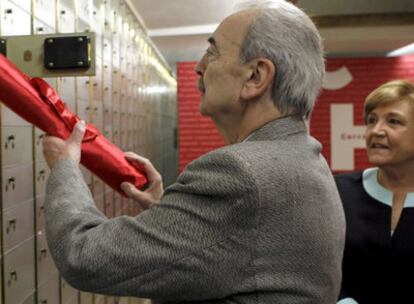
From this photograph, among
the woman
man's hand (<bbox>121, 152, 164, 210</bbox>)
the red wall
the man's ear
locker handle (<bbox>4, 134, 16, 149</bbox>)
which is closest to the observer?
the man's ear

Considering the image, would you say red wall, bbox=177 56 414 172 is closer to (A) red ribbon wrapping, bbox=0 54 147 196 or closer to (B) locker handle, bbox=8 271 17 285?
(B) locker handle, bbox=8 271 17 285

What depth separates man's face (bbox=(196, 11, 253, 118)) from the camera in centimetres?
84

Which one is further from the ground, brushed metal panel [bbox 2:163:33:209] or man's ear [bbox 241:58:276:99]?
man's ear [bbox 241:58:276:99]

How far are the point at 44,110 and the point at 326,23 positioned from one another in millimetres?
1116

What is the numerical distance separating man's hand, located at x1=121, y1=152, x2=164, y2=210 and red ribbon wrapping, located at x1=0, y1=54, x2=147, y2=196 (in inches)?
3.0

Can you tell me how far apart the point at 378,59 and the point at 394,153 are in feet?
13.0

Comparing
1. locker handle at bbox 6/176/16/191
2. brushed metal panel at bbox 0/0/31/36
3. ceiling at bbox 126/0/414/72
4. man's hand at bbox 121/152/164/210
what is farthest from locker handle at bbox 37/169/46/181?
ceiling at bbox 126/0/414/72

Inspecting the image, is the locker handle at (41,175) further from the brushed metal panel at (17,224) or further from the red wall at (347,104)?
the red wall at (347,104)

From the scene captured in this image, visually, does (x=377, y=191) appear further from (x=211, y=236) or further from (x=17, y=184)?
(x=17, y=184)

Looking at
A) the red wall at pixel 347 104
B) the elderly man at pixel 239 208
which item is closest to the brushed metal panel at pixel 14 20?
the elderly man at pixel 239 208

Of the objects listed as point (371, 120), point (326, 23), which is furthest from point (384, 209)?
point (326, 23)

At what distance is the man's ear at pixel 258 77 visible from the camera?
0.82 m

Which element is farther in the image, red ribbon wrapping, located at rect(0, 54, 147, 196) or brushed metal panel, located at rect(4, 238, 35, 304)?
brushed metal panel, located at rect(4, 238, 35, 304)

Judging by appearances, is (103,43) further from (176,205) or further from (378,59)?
(378,59)
